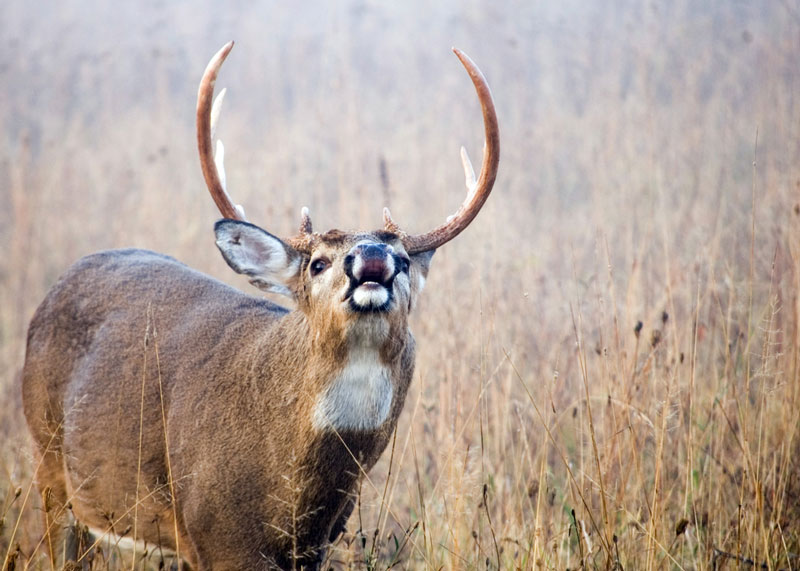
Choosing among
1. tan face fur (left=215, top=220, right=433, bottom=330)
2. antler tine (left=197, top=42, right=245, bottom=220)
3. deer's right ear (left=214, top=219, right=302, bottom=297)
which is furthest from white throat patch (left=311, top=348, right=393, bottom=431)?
antler tine (left=197, top=42, right=245, bottom=220)

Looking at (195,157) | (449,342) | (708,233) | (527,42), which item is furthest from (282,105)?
(449,342)

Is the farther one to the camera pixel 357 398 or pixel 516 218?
pixel 516 218

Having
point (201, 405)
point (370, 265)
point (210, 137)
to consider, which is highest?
point (210, 137)

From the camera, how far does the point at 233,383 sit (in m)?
3.84

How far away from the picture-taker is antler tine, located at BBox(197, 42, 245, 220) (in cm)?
387

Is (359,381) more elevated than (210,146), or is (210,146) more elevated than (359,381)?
(210,146)

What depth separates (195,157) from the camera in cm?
1166

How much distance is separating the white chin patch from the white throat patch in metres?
0.25

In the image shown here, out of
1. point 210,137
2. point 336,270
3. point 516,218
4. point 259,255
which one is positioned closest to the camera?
point 336,270

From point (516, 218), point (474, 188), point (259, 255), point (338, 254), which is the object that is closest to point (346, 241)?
point (338, 254)

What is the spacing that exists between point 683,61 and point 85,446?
1008cm

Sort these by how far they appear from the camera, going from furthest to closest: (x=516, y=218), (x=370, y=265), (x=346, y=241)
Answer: (x=516, y=218)
(x=346, y=241)
(x=370, y=265)

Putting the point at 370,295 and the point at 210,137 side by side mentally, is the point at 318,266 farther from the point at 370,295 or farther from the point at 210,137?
the point at 210,137

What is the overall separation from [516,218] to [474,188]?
5.67 meters
